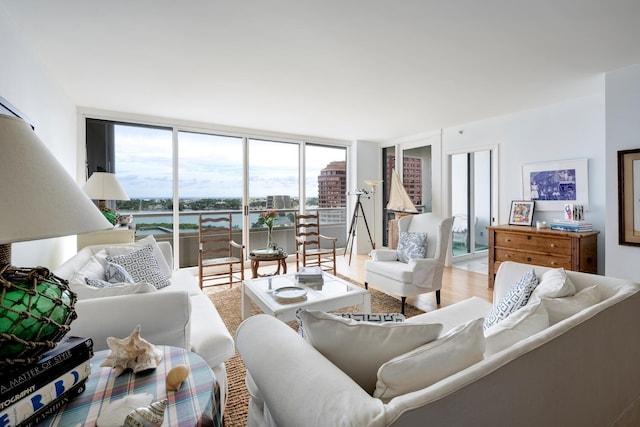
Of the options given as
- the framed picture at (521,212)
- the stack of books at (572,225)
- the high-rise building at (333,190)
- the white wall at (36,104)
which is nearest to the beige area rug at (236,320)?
the white wall at (36,104)

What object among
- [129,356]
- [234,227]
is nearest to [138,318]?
[129,356]

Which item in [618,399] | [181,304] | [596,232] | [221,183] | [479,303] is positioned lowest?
[618,399]

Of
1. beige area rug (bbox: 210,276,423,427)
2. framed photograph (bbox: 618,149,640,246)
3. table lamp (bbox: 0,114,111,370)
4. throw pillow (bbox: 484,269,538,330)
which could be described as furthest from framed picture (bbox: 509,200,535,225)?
table lamp (bbox: 0,114,111,370)

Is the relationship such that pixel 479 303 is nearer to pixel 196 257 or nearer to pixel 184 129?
pixel 196 257

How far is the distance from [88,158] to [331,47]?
364 centimetres

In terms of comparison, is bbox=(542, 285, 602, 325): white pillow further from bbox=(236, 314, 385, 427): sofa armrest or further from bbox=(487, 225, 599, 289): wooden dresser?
bbox=(487, 225, 599, 289): wooden dresser

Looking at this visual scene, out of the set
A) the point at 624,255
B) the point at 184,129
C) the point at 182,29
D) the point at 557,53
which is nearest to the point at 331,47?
the point at 182,29

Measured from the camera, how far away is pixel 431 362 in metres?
0.92

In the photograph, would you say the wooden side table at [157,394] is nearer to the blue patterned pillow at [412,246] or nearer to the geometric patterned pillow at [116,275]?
the geometric patterned pillow at [116,275]

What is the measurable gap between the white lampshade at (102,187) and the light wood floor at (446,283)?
5.05 ft

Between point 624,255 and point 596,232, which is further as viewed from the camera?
point 596,232

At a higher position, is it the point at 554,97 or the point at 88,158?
the point at 554,97

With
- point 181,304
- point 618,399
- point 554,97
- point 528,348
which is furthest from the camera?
point 554,97

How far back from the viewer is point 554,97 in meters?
3.65
